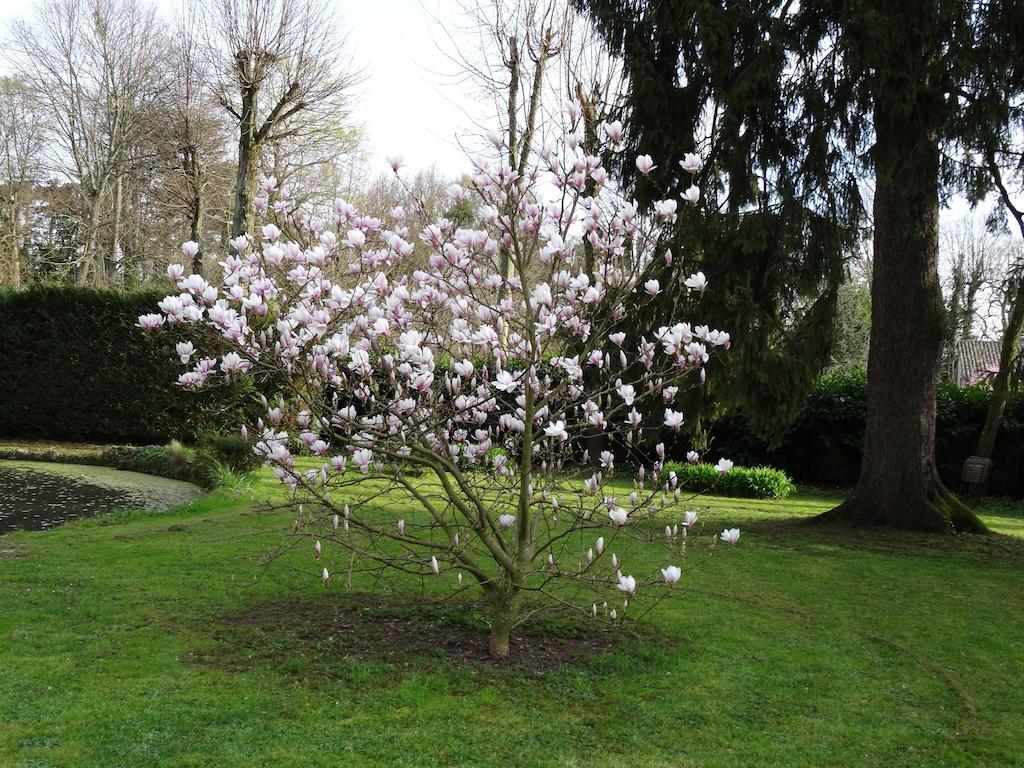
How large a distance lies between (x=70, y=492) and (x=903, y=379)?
8.85 metres

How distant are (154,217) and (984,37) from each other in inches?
1086

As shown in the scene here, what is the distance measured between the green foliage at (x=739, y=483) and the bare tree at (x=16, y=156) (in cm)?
2489

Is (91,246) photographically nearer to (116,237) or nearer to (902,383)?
(116,237)

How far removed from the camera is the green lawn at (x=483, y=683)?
120 inches

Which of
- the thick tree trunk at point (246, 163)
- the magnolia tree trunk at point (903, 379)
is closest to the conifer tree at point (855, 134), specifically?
the magnolia tree trunk at point (903, 379)

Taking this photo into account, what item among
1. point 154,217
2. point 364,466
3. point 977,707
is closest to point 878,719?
point 977,707

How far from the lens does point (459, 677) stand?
3.69 metres

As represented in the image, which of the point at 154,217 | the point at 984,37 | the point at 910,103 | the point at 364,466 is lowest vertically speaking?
the point at 364,466

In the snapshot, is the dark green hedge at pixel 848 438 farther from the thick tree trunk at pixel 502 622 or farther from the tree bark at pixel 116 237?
A: the tree bark at pixel 116 237

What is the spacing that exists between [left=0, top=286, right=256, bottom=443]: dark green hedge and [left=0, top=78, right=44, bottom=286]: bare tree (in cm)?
1611

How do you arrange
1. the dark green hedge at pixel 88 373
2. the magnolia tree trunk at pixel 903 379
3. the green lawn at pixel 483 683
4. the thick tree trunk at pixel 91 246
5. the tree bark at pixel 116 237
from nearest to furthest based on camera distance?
the green lawn at pixel 483 683 → the magnolia tree trunk at pixel 903 379 → the dark green hedge at pixel 88 373 → the thick tree trunk at pixel 91 246 → the tree bark at pixel 116 237

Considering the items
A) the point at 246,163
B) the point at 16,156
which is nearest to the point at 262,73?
the point at 246,163

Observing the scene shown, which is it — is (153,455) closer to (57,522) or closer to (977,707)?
(57,522)

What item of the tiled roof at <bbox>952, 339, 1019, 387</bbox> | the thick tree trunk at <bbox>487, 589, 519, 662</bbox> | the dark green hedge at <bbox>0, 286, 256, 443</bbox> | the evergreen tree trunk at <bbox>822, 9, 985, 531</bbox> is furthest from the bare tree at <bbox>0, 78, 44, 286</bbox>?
the tiled roof at <bbox>952, 339, 1019, 387</bbox>
